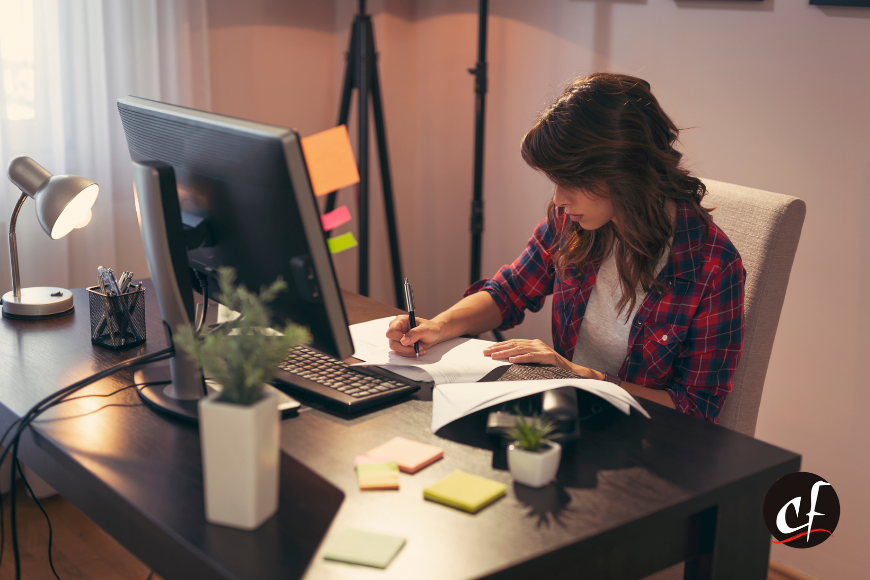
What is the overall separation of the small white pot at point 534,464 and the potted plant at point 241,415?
10.1 inches

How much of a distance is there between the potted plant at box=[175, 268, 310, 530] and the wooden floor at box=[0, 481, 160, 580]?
1.24 metres

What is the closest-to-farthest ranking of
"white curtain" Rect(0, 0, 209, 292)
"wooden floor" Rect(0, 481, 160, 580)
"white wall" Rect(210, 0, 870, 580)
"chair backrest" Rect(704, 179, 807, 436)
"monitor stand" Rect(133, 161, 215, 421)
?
"monitor stand" Rect(133, 161, 215, 421), "chair backrest" Rect(704, 179, 807, 436), "white wall" Rect(210, 0, 870, 580), "wooden floor" Rect(0, 481, 160, 580), "white curtain" Rect(0, 0, 209, 292)

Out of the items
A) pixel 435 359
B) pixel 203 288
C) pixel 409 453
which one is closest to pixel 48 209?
pixel 203 288

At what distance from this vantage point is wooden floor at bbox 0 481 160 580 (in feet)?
5.96

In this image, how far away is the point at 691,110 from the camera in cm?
196

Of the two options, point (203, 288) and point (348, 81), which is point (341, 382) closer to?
point (203, 288)

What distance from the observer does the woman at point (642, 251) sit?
1207mm

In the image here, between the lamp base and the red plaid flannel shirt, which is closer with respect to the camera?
the red plaid flannel shirt

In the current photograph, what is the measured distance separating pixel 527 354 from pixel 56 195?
2.68 feet

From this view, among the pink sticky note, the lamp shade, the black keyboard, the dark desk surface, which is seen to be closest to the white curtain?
the pink sticky note

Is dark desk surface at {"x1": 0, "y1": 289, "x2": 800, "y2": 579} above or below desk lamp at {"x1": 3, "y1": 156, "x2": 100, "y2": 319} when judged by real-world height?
below

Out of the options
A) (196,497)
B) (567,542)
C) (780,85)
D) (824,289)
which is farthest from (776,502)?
(780,85)

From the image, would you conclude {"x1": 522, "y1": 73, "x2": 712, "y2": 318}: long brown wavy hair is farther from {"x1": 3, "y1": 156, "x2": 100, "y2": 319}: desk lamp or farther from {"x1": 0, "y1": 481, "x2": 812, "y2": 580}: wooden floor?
{"x1": 0, "y1": 481, "x2": 812, "y2": 580}: wooden floor

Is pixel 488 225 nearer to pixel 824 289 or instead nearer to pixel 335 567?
pixel 824 289
